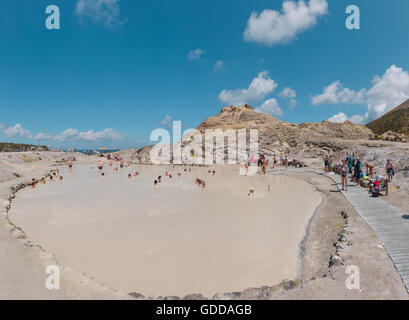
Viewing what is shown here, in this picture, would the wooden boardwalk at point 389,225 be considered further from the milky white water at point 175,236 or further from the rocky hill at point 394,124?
the rocky hill at point 394,124

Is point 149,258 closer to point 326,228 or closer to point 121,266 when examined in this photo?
point 121,266

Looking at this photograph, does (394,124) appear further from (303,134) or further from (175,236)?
(175,236)

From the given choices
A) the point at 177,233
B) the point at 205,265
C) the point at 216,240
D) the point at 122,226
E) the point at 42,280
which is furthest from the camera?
the point at 122,226

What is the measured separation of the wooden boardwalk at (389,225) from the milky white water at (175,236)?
2.54m

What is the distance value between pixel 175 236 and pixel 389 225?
8779 mm

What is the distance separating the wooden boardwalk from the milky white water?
254 centimetres

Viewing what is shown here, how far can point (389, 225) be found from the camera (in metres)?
8.41

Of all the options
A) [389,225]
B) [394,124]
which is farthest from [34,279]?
[394,124]

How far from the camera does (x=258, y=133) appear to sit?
171ft

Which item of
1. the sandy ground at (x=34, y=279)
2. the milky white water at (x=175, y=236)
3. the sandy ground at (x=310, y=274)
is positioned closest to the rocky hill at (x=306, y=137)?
the milky white water at (x=175, y=236)

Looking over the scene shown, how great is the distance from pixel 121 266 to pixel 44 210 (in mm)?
10419

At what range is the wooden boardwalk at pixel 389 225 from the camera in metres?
6.13

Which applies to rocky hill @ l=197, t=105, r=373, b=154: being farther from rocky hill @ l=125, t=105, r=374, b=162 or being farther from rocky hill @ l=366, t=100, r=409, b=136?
rocky hill @ l=366, t=100, r=409, b=136
